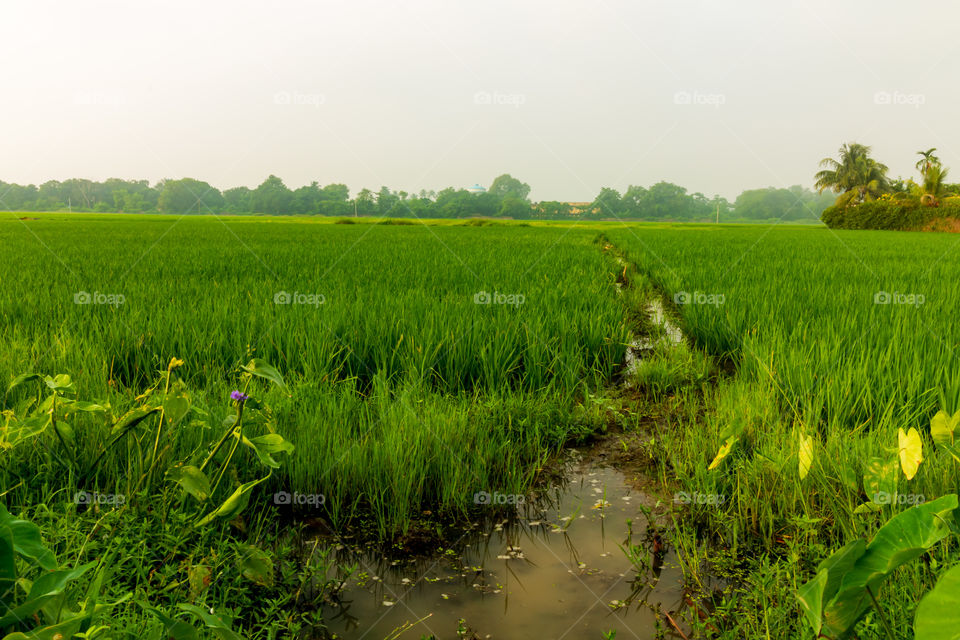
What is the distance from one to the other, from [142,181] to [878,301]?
92043 mm

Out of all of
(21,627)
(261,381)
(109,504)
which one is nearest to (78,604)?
(21,627)

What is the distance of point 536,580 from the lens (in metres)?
1.42

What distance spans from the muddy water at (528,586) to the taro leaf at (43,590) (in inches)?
25.7

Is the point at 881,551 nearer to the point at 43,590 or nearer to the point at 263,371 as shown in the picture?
the point at 43,590

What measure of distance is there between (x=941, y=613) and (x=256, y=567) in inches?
51.7

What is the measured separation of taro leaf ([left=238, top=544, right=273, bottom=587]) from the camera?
1.29m

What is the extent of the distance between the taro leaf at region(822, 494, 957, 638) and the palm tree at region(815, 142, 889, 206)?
52.0m

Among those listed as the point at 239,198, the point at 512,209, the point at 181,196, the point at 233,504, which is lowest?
the point at 233,504

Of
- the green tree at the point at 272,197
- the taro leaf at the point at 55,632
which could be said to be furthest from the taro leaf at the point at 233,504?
the green tree at the point at 272,197

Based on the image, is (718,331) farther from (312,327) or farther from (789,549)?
(312,327)

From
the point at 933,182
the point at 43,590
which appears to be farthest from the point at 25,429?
the point at 933,182

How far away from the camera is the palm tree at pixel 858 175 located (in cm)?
4322

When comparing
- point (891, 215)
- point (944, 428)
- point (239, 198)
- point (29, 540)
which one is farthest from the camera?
point (239, 198)

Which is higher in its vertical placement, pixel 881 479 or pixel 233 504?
pixel 881 479
